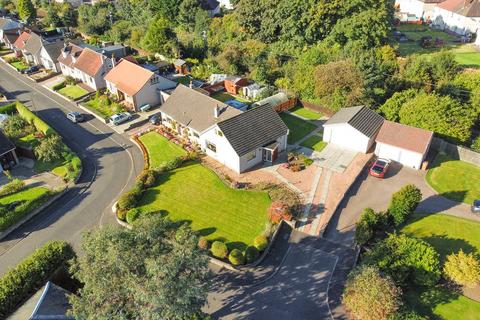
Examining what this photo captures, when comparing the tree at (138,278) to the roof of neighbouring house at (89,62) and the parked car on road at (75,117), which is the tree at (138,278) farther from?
the roof of neighbouring house at (89,62)

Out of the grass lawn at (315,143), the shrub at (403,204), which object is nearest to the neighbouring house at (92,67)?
the grass lawn at (315,143)

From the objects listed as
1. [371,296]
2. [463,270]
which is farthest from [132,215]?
[463,270]

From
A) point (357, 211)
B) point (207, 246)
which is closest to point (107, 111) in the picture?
point (207, 246)

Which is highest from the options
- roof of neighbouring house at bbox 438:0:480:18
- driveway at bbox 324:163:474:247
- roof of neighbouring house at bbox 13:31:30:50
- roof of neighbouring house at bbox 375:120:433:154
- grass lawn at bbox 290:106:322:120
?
roof of neighbouring house at bbox 438:0:480:18

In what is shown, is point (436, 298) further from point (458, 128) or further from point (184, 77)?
point (184, 77)

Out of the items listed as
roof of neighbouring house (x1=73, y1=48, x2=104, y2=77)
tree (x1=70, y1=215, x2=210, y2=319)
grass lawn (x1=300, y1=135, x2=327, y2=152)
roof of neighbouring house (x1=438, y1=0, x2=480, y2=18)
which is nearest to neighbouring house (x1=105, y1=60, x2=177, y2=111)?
roof of neighbouring house (x1=73, y1=48, x2=104, y2=77)

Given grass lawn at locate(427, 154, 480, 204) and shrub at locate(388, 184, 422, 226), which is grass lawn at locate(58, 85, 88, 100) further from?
grass lawn at locate(427, 154, 480, 204)
